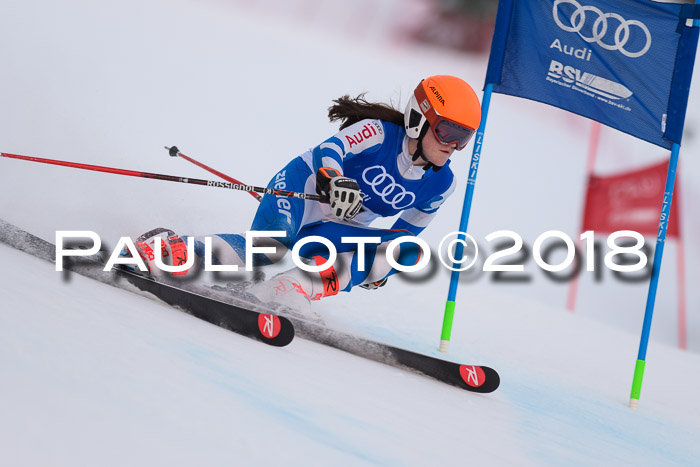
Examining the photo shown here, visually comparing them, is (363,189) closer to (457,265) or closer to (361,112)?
(361,112)

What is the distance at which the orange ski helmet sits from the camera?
259 cm

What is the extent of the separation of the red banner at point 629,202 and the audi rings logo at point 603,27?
3.19 meters

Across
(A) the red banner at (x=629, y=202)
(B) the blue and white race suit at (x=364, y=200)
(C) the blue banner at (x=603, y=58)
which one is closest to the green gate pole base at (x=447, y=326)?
(B) the blue and white race suit at (x=364, y=200)

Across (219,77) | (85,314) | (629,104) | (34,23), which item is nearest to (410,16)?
(219,77)

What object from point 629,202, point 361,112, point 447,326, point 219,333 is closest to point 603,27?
point 361,112

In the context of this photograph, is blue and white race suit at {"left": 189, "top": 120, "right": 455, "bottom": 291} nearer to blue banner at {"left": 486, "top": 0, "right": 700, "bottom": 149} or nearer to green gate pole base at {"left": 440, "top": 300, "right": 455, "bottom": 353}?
green gate pole base at {"left": 440, "top": 300, "right": 455, "bottom": 353}

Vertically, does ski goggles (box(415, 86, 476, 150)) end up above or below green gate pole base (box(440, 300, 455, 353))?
above

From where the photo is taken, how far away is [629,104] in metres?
3.24

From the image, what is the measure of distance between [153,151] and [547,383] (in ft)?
10.6

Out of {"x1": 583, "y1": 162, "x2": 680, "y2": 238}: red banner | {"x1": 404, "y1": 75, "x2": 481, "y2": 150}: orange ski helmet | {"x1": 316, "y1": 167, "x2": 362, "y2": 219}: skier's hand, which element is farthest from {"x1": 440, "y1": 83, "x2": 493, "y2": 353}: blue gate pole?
{"x1": 583, "y1": 162, "x2": 680, "y2": 238}: red banner

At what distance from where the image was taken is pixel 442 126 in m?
2.61

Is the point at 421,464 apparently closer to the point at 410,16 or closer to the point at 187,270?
the point at 187,270

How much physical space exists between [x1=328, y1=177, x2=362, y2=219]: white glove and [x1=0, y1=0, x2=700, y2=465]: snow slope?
0.49m

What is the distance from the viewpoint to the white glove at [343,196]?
245 centimetres
